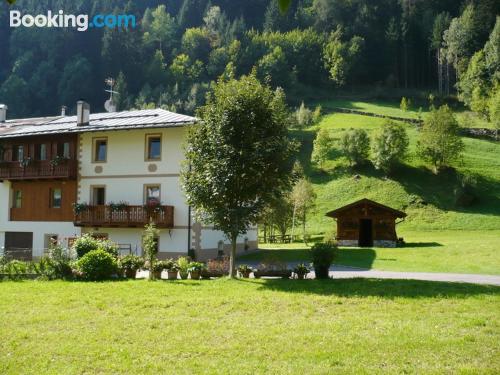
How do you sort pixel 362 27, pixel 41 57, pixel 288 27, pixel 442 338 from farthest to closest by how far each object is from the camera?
pixel 288 27 < pixel 362 27 < pixel 41 57 < pixel 442 338

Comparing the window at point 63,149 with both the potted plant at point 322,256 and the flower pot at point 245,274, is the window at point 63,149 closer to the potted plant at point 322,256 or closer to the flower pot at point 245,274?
the flower pot at point 245,274

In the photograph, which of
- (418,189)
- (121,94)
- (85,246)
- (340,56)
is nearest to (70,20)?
(121,94)

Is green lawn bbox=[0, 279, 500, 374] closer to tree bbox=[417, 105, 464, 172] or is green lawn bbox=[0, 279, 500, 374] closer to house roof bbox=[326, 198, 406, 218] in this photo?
house roof bbox=[326, 198, 406, 218]

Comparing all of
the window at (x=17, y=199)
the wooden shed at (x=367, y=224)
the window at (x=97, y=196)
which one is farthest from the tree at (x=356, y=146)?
the window at (x=17, y=199)

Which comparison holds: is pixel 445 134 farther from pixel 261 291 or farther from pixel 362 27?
pixel 362 27

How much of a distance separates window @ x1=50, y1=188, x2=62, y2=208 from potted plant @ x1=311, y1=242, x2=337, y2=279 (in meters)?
18.9

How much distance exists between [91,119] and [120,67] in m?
95.9

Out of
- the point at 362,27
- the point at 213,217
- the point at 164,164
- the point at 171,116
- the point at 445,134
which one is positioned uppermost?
the point at 362,27

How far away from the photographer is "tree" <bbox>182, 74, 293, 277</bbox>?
19.8 metres

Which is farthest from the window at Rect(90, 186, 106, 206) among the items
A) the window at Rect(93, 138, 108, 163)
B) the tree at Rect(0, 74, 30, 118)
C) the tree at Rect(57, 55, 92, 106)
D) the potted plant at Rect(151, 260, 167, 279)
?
the tree at Rect(57, 55, 92, 106)

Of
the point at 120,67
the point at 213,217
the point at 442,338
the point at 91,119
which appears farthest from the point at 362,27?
the point at 442,338

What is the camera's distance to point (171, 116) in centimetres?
3055

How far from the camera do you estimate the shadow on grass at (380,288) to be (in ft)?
50.4

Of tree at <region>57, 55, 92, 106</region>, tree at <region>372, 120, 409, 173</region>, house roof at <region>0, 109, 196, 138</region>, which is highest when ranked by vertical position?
tree at <region>57, 55, 92, 106</region>
